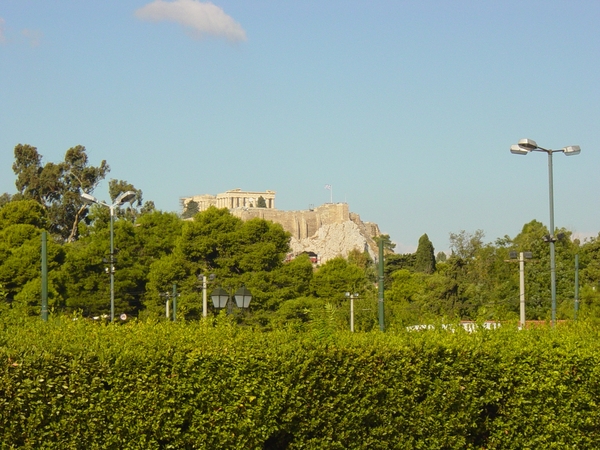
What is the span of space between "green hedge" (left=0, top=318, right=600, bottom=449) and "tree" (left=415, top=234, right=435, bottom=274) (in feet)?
234

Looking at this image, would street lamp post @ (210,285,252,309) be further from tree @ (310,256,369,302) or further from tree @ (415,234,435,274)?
tree @ (415,234,435,274)

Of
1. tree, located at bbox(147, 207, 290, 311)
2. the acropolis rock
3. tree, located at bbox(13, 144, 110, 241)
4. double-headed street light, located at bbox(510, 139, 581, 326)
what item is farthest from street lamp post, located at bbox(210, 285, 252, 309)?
the acropolis rock

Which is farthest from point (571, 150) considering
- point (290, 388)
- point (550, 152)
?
point (290, 388)

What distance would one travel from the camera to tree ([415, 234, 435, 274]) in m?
81.3

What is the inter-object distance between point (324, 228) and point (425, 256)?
67.7 m

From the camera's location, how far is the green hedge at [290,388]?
23.2 ft

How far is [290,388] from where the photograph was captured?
8109mm

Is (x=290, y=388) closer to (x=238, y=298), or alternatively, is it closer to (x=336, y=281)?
(x=238, y=298)

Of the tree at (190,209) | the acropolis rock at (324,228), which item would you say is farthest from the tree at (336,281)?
the tree at (190,209)

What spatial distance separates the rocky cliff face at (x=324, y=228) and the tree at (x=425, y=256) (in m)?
51.0

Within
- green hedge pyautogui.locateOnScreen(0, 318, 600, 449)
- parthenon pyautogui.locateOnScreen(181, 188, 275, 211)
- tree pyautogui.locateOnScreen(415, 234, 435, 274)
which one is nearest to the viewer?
green hedge pyautogui.locateOnScreen(0, 318, 600, 449)

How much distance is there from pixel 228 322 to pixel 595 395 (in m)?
4.37

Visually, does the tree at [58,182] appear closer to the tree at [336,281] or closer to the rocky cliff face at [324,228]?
the tree at [336,281]

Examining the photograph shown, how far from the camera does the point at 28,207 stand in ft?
138
